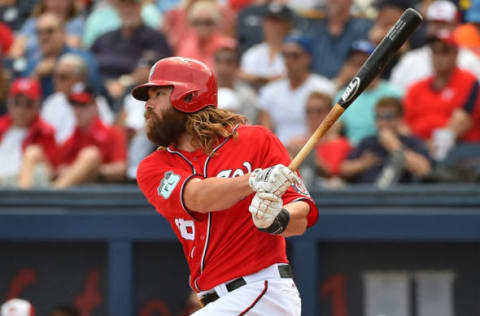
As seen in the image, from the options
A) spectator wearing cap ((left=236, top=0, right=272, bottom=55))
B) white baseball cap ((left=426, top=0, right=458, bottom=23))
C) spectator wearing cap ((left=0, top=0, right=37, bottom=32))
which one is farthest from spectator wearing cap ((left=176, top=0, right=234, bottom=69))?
spectator wearing cap ((left=0, top=0, right=37, bottom=32))

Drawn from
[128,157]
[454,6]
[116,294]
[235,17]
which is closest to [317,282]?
[116,294]

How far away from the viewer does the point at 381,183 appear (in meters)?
5.86

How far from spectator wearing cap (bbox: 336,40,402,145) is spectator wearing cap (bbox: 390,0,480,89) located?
0.83 ft

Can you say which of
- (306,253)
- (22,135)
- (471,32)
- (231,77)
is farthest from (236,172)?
(471,32)

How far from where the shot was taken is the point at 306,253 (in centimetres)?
554

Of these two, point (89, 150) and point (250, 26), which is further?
point (250, 26)

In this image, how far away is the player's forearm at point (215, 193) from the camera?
338 cm

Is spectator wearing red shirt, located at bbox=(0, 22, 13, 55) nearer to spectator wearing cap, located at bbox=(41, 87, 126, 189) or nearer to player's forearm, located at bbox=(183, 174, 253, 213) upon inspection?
spectator wearing cap, located at bbox=(41, 87, 126, 189)

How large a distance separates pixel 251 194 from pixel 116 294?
248cm

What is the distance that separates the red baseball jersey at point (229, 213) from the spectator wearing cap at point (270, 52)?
13.1ft

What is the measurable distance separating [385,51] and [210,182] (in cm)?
88

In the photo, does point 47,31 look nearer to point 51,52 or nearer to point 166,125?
point 51,52

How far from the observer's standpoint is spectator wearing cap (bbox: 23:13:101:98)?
7.93 meters

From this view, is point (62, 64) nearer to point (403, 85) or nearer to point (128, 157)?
point (128, 157)
